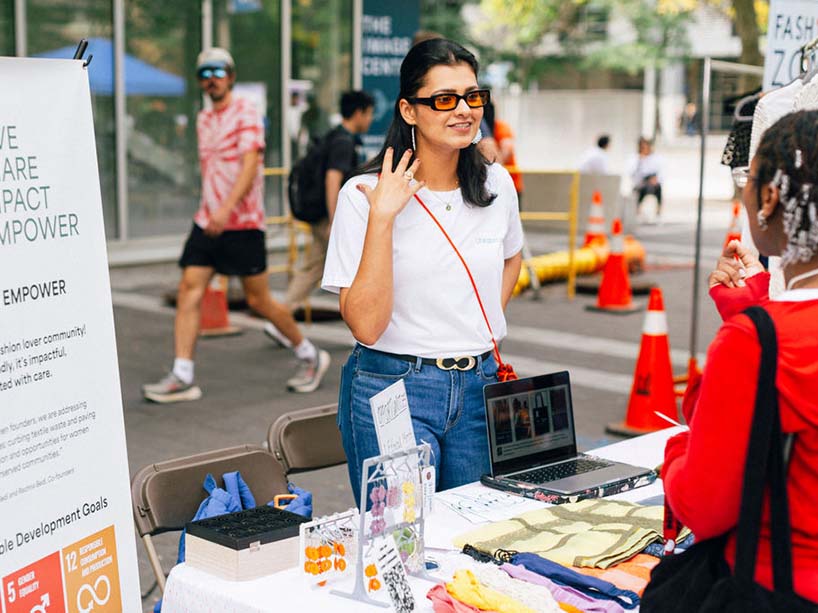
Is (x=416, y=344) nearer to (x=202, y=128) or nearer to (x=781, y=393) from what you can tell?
(x=781, y=393)

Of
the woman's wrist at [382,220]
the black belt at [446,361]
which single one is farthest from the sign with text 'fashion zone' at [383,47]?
the woman's wrist at [382,220]

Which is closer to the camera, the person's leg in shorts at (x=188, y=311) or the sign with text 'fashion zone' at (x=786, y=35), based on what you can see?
the sign with text 'fashion zone' at (x=786, y=35)

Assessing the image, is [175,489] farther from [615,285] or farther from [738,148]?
[615,285]

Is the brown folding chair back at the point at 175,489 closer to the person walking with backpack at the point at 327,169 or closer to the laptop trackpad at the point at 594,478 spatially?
the laptop trackpad at the point at 594,478

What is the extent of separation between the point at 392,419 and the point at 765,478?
47.6 inches

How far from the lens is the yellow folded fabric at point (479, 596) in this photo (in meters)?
2.46

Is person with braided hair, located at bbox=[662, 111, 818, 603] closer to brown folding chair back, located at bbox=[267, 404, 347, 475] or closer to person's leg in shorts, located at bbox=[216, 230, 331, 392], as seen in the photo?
brown folding chair back, located at bbox=[267, 404, 347, 475]

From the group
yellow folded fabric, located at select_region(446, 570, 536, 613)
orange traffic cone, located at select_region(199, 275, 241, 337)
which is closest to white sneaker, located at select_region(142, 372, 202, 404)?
orange traffic cone, located at select_region(199, 275, 241, 337)

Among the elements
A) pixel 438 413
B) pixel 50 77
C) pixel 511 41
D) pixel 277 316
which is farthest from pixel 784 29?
pixel 511 41

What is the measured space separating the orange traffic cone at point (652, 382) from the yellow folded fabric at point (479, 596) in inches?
185

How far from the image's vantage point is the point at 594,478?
3.41 meters

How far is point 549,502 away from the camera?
10.7 ft

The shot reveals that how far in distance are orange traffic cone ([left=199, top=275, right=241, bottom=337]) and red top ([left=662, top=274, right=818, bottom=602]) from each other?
329 inches

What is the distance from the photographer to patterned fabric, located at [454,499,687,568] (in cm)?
281
